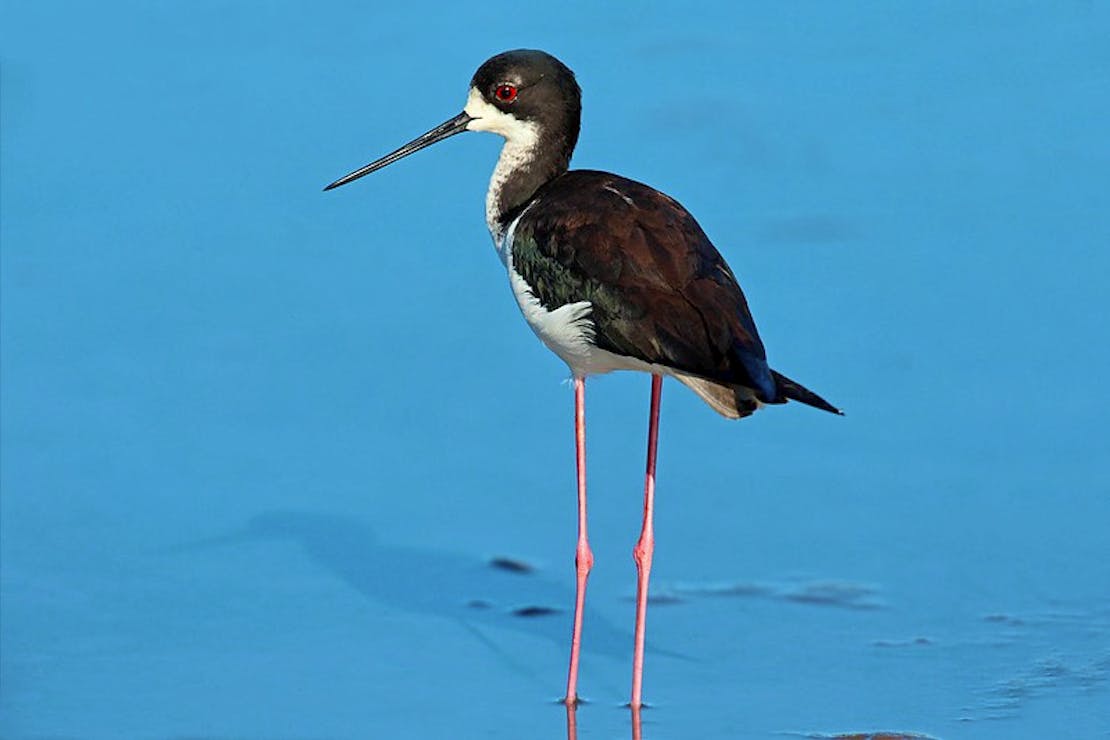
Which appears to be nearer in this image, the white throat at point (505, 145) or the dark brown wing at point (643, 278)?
the dark brown wing at point (643, 278)

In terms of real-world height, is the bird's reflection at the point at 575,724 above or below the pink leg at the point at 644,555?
below

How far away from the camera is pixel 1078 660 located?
5.30 meters

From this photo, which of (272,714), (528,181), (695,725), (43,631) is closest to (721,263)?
(528,181)

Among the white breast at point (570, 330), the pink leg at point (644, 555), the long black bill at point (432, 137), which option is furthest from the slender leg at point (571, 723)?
the long black bill at point (432, 137)

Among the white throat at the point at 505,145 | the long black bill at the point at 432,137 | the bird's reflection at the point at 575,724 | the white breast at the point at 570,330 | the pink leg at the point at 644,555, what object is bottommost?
the bird's reflection at the point at 575,724

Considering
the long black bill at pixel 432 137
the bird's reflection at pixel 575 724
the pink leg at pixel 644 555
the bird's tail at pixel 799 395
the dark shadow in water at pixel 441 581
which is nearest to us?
the bird's tail at pixel 799 395

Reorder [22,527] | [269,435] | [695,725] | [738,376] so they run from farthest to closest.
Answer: [269,435] < [22,527] < [695,725] < [738,376]

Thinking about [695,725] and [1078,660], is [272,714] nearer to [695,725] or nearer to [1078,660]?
[695,725]

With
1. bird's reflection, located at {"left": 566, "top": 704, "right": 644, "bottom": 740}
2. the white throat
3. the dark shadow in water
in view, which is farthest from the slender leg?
the white throat

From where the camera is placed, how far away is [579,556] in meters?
5.61

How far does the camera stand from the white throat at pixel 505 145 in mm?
5758

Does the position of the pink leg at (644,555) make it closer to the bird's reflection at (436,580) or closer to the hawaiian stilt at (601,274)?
the hawaiian stilt at (601,274)

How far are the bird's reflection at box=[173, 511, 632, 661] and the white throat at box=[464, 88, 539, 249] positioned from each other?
0.92 metres

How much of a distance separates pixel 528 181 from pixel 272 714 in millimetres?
1588
